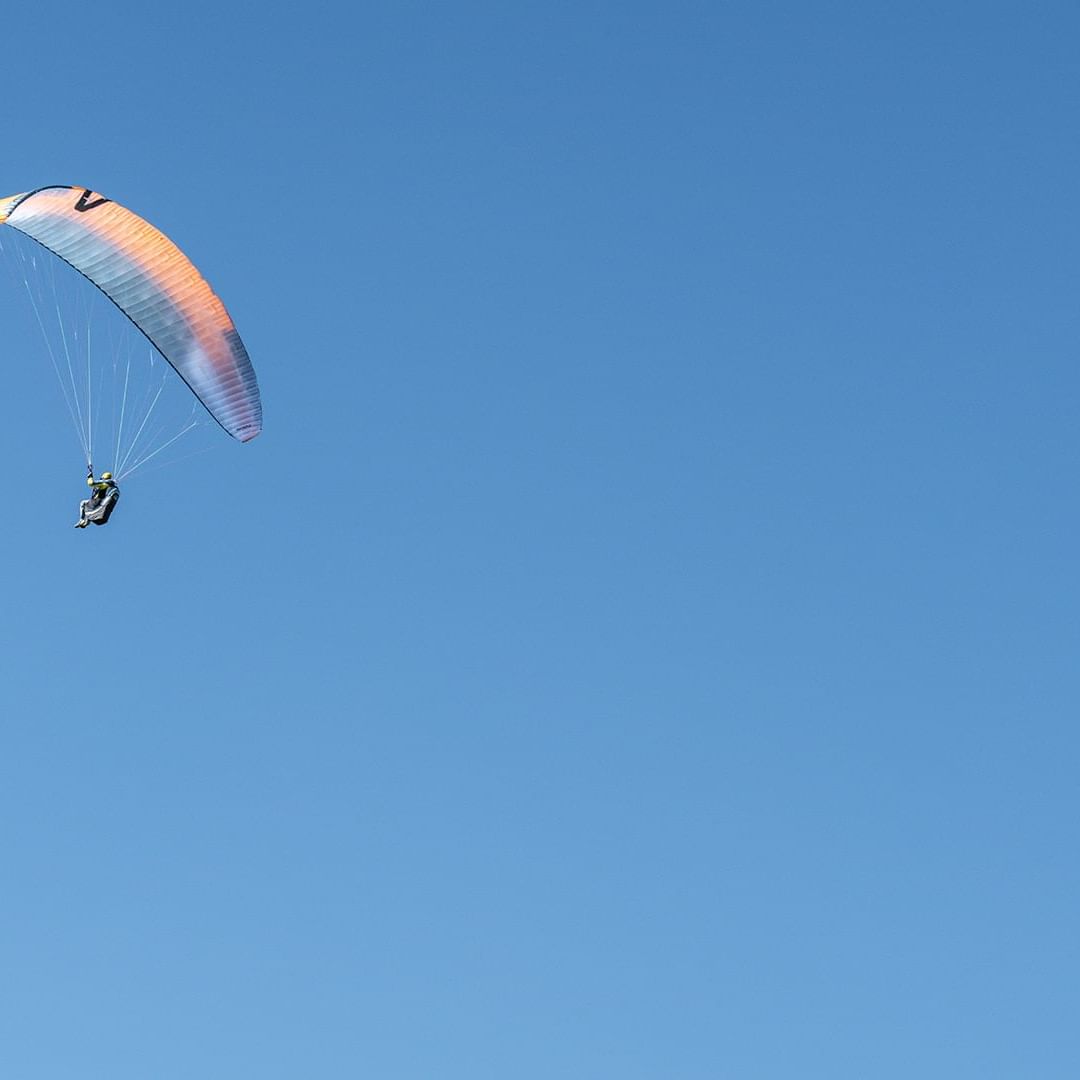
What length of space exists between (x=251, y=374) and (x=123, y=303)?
415 cm

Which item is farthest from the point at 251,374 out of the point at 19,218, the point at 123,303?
the point at 19,218

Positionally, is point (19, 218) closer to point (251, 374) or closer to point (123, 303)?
point (123, 303)

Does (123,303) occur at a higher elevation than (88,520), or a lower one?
higher

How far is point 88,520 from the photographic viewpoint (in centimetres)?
6241

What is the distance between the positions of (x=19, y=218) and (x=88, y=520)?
9.04 m

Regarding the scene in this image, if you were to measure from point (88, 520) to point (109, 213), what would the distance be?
886cm

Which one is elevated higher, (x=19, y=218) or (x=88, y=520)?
(x=19, y=218)

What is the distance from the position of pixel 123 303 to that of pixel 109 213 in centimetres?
294

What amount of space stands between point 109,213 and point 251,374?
6.40 meters

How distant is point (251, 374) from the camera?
61.9 metres

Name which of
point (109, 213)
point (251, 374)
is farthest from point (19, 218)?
point (251, 374)

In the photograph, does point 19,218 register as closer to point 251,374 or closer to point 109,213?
point 109,213

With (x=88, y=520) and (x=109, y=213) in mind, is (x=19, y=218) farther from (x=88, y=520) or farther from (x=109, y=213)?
(x=88, y=520)
